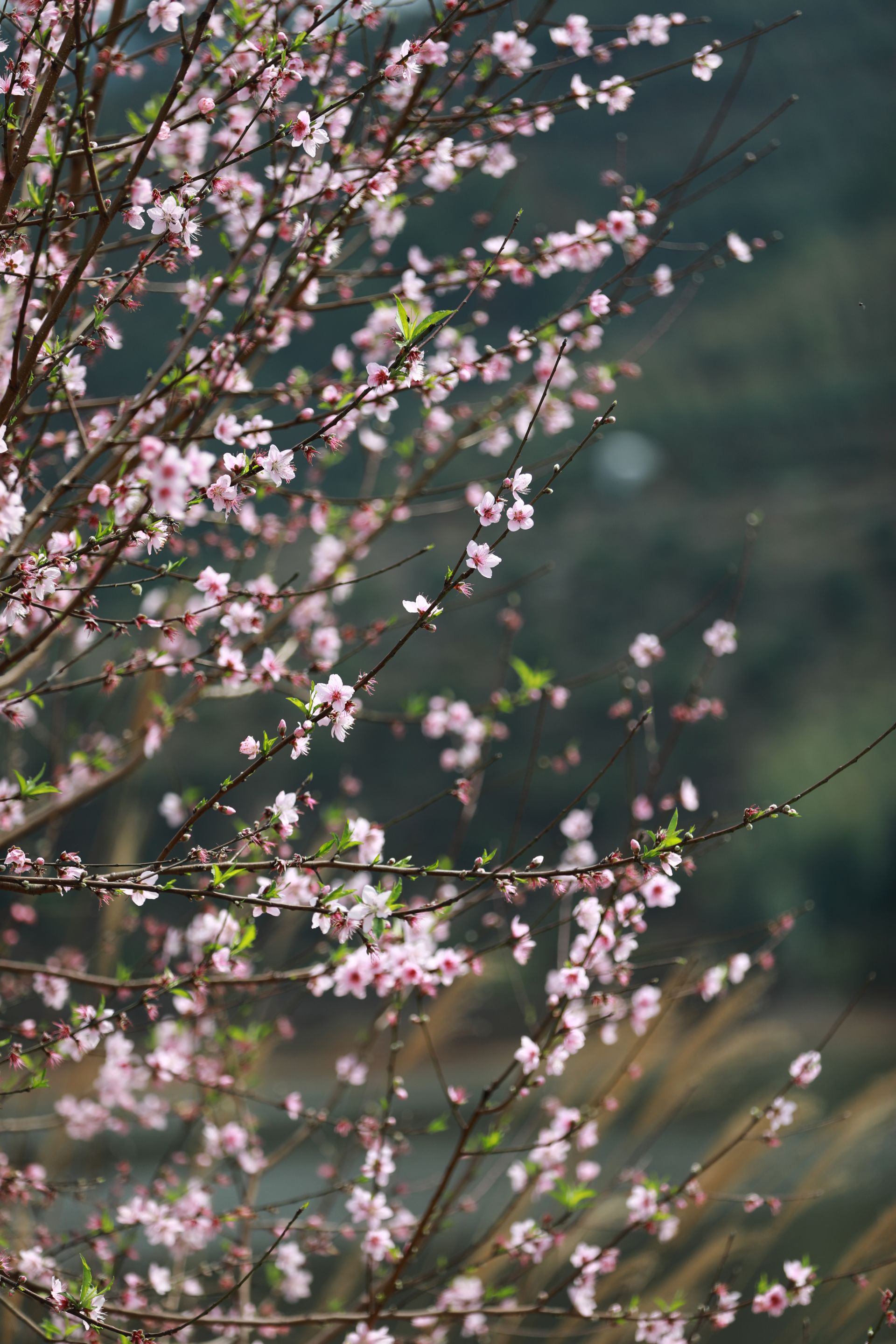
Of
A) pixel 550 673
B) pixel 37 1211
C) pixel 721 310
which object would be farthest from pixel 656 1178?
pixel 721 310

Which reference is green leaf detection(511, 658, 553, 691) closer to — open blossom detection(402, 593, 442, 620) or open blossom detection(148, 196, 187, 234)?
open blossom detection(402, 593, 442, 620)

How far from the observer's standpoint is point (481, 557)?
113 cm

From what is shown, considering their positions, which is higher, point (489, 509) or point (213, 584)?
point (213, 584)

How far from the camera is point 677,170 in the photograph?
13422 mm

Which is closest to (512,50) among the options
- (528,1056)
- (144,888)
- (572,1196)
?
(144,888)

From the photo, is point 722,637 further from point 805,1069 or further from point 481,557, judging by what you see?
point 481,557

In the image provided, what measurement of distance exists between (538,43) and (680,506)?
532 centimetres

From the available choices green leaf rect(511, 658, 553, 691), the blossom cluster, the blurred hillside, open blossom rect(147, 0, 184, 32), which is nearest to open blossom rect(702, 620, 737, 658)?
the blossom cluster

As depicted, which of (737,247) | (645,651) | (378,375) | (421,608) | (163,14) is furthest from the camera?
(645,651)

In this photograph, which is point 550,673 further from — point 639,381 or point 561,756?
point 639,381

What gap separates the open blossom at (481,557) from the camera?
111 centimetres

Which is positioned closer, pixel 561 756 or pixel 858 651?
pixel 561 756

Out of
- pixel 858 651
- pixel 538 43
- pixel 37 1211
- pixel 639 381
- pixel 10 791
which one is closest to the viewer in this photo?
Answer: pixel 10 791

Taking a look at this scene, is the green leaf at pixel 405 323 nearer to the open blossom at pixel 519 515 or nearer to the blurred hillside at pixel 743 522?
the open blossom at pixel 519 515
